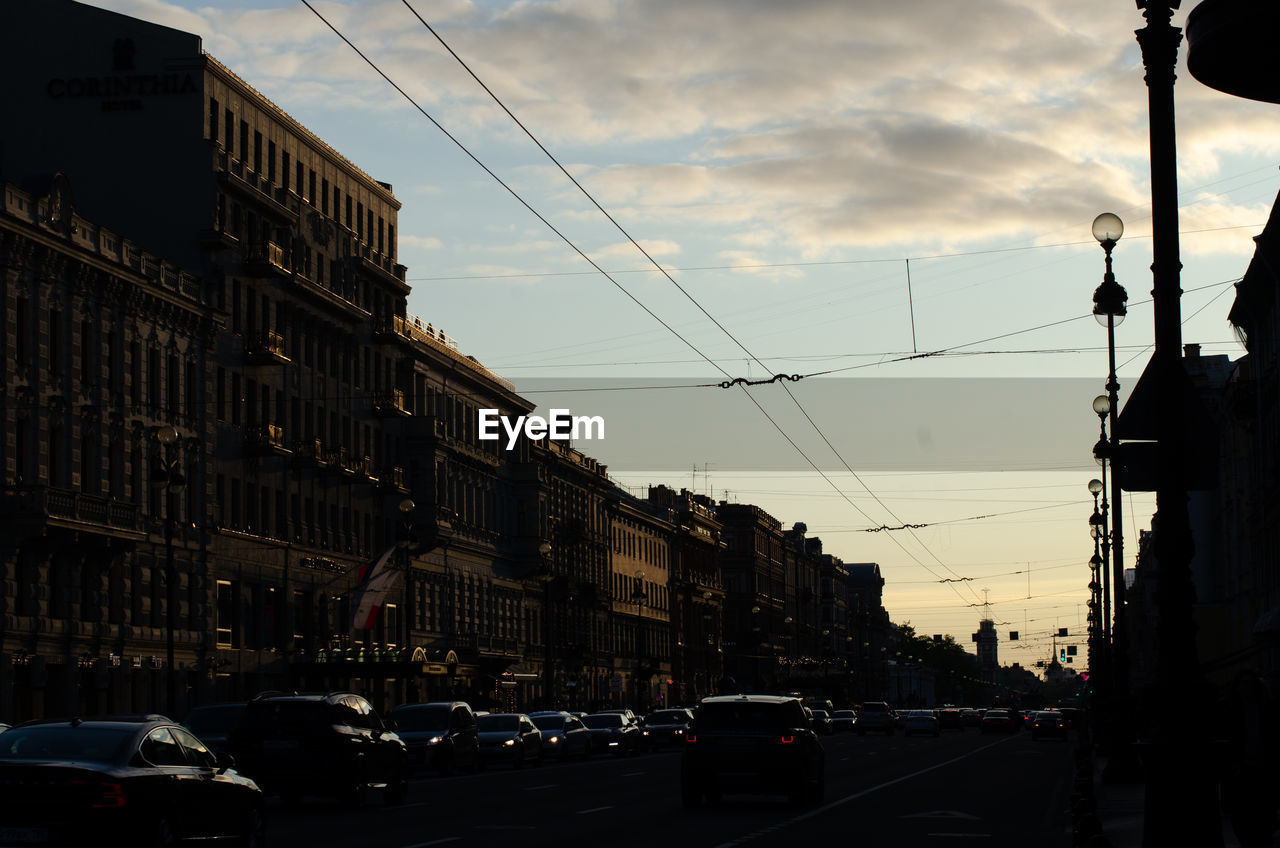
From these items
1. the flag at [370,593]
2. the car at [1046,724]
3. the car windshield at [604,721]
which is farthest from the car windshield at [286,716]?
Result: the car at [1046,724]

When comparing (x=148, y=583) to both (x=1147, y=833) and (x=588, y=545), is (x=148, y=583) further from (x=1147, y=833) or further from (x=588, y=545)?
(x=588, y=545)

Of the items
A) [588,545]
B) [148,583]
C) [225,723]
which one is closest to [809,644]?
[588,545]

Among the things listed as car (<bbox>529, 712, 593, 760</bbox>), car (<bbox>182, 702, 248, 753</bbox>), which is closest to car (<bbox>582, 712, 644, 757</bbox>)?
car (<bbox>529, 712, 593, 760</bbox>)

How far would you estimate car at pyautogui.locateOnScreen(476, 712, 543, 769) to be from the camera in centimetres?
4859

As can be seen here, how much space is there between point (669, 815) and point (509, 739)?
950 inches

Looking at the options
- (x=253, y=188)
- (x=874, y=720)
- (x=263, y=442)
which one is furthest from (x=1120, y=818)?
(x=874, y=720)

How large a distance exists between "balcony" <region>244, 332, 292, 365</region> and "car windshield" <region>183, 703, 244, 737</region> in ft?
114

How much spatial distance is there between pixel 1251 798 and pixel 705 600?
132913 millimetres

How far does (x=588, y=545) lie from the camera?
112 metres

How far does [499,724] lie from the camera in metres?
50.2

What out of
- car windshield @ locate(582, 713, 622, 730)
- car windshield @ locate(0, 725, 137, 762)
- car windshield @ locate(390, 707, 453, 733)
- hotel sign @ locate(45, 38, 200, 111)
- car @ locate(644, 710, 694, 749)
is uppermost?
hotel sign @ locate(45, 38, 200, 111)

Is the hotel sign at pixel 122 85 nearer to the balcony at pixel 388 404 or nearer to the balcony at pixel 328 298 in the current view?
the balcony at pixel 328 298

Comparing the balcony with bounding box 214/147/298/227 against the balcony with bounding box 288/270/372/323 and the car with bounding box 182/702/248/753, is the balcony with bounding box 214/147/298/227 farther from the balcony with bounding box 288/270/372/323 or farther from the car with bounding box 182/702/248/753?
the car with bounding box 182/702/248/753

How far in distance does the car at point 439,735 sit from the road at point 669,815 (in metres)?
1.09
